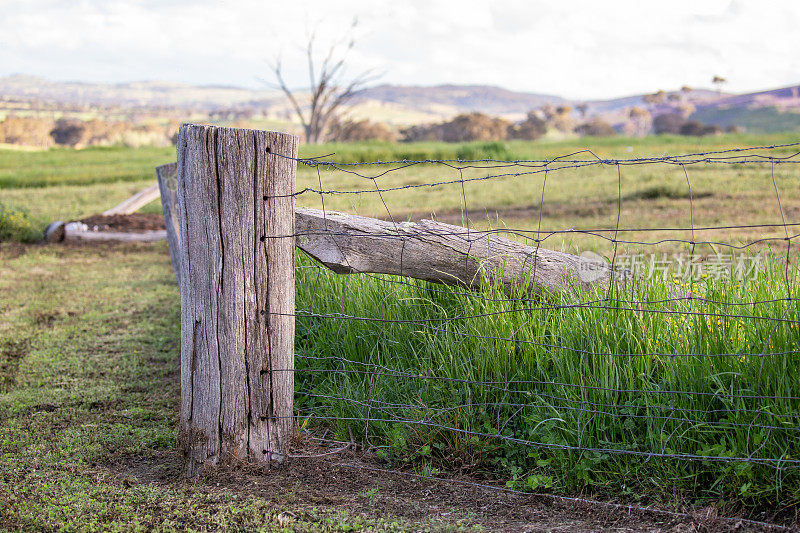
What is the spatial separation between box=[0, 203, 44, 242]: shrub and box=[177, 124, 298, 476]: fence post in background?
987 cm

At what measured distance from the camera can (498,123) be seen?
214 ft

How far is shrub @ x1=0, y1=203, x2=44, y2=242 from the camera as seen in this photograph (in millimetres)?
11070

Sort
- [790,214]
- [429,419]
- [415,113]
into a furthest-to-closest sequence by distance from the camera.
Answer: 1. [415,113]
2. [790,214]
3. [429,419]

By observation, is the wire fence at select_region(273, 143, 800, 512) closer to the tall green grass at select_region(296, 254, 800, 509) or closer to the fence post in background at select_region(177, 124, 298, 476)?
the tall green grass at select_region(296, 254, 800, 509)

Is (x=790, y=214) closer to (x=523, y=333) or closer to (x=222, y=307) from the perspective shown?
(x=523, y=333)

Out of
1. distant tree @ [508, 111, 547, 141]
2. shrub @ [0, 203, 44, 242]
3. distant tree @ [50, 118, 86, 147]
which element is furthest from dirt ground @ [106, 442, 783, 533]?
distant tree @ [50, 118, 86, 147]

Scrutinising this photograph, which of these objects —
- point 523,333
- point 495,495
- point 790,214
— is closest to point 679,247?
point 790,214

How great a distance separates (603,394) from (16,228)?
A: 1161 cm

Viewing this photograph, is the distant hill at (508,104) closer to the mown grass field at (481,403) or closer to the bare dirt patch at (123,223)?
the bare dirt patch at (123,223)

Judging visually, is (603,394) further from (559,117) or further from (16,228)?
(559,117)

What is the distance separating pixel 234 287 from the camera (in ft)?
9.75

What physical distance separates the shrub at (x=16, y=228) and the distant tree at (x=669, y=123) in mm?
71526

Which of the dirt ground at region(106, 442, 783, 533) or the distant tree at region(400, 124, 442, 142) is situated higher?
the distant tree at region(400, 124, 442, 142)

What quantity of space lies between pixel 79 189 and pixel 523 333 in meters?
17.2
